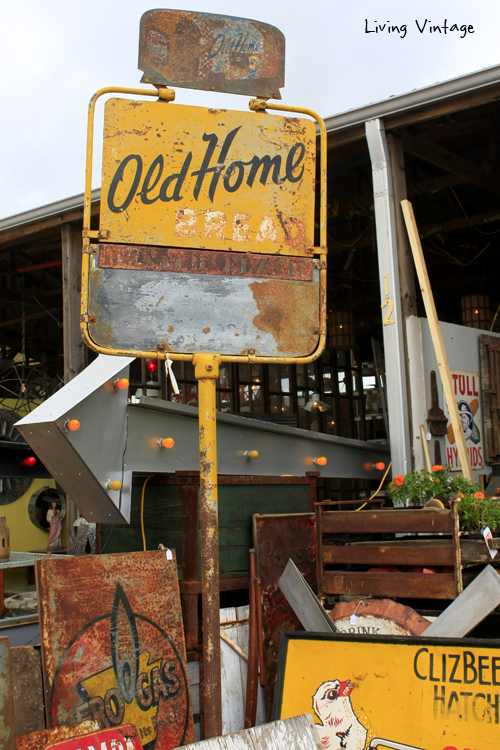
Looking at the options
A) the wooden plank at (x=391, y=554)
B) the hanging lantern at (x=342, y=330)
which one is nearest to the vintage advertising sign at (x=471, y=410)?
the wooden plank at (x=391, y=554)

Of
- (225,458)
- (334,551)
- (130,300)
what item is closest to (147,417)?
(225,458)

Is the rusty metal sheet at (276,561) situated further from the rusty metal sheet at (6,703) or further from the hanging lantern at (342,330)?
the hanging lantern at (342,330)

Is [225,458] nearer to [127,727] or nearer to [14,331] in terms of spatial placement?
[127,727]

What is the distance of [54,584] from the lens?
9.82ft

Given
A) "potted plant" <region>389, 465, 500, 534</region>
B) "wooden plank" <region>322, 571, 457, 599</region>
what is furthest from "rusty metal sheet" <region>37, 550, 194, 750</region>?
"potted plant" <region>389, 465, 500, 534</region>

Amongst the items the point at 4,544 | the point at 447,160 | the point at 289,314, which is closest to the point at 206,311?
the point at 289,314

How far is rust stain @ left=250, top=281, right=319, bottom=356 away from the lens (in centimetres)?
243

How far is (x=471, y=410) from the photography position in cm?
619

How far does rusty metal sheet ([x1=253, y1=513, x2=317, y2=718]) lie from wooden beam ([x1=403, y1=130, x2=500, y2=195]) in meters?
3.82

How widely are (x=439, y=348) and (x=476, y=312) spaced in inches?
165

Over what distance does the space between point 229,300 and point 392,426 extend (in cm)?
317

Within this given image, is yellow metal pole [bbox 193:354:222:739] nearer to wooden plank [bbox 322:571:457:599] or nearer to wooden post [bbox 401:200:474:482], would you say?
wooden plank [bbox 322:571:457:599]

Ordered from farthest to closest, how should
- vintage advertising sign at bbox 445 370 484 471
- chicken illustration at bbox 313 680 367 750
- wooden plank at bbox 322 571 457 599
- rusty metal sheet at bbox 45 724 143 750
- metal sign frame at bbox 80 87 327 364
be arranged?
vintage advertising sign at bbox 445 370 484 471
wooden plank at bbox 322 571 457 599
chicken illustration at bbox 313 680 367 750
metal sign frame at bbox 80 87 327 364
rusty metal sheet at bbox 45 724 143 750

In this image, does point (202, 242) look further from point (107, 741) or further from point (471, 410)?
point (471, 410)
